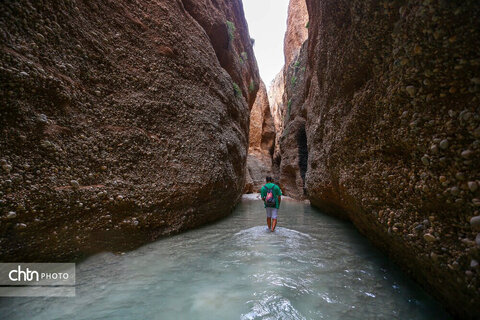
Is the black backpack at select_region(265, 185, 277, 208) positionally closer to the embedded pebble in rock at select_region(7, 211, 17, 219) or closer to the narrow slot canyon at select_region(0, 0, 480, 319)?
the narrow slot canyon at select_region(0, 0, 480, 319)


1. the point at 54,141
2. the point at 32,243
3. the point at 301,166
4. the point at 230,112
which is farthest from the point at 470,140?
the point at 301,166

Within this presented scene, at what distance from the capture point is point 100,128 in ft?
9.41

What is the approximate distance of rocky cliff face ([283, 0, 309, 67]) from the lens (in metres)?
19.0

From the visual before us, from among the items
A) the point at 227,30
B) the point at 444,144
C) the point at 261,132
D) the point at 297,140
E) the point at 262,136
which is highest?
the point at 227,30

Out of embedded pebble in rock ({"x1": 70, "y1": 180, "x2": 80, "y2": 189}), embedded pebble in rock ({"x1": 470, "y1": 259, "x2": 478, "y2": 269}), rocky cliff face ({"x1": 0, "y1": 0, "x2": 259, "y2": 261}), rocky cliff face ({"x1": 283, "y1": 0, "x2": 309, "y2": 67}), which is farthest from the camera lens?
rocky cliff face ({"x1": 283, "y1": 0, "x2": 309, "y2": 67})

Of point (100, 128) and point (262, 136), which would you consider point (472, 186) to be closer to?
point (100, 128)

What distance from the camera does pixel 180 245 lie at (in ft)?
11.4

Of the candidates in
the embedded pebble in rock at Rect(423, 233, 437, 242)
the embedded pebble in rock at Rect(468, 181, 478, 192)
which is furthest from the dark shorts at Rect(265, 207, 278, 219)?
the embedded pebble in rock at Rect(468, 181, 478, 192)

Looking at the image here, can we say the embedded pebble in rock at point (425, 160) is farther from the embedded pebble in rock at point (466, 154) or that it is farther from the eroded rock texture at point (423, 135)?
the embedded pebble in rock at point (466, 154)

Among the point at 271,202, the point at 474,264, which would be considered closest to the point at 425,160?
the point at 474,264

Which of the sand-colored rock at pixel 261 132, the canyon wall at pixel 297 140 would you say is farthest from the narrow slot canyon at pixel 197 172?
the sand-colored rock at pixel 261 132

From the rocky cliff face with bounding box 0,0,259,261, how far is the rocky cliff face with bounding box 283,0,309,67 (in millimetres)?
17255

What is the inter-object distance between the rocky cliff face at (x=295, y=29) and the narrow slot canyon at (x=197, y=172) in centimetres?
1711

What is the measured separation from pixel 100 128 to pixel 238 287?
9.29 feet
